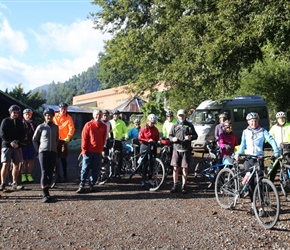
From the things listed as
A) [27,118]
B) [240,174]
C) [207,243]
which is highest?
[27,118]

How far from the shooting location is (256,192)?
5480mm

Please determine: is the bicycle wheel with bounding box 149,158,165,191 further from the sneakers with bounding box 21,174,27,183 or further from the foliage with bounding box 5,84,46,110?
the foliage with bounding box 5,84,46,110

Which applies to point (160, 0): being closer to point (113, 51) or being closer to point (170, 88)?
point (170, 88)

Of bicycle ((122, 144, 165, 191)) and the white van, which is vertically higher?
the white van

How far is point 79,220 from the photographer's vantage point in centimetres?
571

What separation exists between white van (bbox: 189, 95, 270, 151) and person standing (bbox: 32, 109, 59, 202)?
11369mm

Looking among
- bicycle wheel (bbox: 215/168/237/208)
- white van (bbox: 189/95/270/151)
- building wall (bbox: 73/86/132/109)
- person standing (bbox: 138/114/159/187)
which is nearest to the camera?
bicycle wheel (bbox: 215/168/237/208)

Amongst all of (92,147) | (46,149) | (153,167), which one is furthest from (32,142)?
(153,167)

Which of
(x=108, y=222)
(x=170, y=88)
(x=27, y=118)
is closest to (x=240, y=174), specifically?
(x=108, y=222)

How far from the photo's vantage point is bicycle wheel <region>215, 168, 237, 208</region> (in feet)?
21.1

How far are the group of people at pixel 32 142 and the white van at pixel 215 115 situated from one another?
10057mm

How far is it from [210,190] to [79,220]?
3751 mm

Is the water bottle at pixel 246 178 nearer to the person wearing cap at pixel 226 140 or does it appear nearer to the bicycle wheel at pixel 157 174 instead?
the person wearing cap at pixel 226 140

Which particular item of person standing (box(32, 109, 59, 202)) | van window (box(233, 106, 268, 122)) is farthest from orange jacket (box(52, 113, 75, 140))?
van window (box(233, 106, 268, 122))
